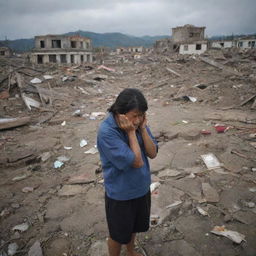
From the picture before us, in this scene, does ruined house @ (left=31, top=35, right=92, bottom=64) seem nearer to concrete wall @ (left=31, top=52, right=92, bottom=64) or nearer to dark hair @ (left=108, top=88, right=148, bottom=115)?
concrete wall @ (left=31, top=52, right=92, bottom=64)

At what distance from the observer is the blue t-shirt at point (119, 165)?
4.63ft

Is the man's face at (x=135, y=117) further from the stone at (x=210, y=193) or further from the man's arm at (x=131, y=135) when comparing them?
the stone at (x=210, y=193)

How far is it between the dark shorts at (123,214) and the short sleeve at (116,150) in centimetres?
35

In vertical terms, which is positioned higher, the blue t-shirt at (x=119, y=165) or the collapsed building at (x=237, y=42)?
the collapsed building at (x=237, y=42)

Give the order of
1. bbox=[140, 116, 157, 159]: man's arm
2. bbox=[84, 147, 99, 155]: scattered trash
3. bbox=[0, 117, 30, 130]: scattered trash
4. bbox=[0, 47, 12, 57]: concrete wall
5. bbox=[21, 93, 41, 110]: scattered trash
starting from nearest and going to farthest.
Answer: bbox=[140, 116, 157, 159]: man's arm < bbox=[84, 147, 99, 155]: scattered trash < bbox=[0, 117, 30, 130]: scattered trash < bbox=[21, 93, 41, 110]: scattered trash < bbox=[0, 47, 12, 57]: concrete wall

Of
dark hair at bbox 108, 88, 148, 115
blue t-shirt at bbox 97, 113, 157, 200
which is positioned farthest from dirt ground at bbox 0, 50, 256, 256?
dark hair at bbox 108, 88, 148, 115

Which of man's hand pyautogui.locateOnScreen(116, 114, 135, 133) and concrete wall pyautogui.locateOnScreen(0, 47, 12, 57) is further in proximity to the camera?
concrete wall pyautogui.locateOnScreen(0, 47, 12, 57)

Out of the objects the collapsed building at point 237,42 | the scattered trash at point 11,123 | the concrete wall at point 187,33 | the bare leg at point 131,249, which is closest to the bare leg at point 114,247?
the bare leg at point 131,249

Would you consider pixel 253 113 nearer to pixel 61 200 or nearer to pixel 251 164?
pixel 251 164

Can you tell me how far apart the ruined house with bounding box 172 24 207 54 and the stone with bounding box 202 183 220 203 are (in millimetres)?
33382

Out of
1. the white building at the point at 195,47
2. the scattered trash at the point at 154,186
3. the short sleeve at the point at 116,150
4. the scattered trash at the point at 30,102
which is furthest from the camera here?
the white building at the point at 195,47

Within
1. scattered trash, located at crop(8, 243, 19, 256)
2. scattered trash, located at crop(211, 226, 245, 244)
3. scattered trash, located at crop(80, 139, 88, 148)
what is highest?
scattered trash, located at crop(211, 226, 245, 244)

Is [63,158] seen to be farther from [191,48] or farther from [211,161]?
[191,48]

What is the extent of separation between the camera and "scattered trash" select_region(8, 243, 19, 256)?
2195mm
